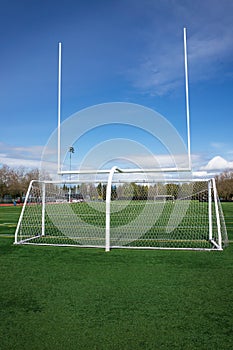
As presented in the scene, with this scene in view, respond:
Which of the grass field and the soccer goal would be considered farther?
the soccer goal

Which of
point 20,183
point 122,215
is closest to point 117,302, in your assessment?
point 122,215

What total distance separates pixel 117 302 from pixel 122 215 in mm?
12095

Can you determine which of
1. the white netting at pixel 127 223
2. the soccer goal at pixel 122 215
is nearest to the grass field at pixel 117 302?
the soccer goal at pixel 122 215

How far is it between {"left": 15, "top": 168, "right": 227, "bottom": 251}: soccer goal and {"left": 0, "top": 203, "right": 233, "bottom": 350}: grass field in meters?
1.39

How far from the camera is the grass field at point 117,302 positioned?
2316 millimetres

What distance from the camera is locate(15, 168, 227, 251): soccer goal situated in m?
6.65

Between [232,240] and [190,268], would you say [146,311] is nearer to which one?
[190,268]

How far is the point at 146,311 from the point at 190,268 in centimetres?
182

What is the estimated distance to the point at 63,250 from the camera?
6.00 m

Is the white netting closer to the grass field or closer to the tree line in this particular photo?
the grass field

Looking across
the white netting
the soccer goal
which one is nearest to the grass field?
the soccer goal

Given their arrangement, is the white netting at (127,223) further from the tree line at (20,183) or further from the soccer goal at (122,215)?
the tree line at (20,183)

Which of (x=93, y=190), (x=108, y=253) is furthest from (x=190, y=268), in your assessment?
(x=93, y=190)

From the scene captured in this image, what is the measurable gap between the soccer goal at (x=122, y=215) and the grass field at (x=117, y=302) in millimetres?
1386
